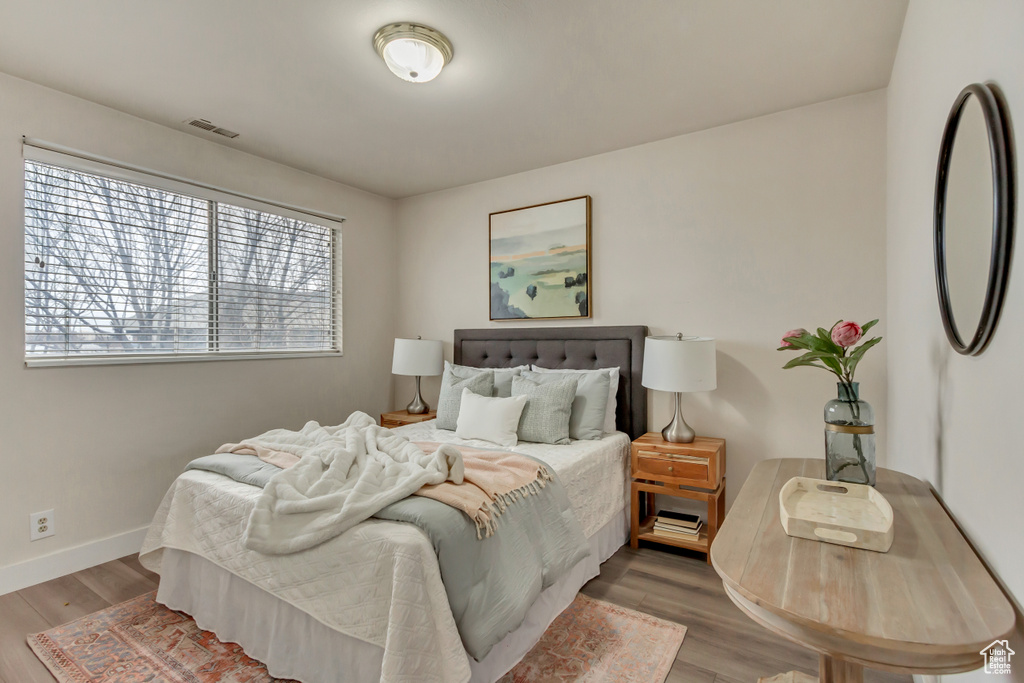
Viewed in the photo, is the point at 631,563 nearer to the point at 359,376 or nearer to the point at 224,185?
the point at 359,376

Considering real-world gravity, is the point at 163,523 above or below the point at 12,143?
below

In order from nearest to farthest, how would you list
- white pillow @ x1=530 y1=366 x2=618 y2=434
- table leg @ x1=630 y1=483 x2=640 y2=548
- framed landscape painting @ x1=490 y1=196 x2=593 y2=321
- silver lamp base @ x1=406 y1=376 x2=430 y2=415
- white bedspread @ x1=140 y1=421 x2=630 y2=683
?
white bedspread @ x1=140 y1=421 x2=630 y2=683 → table leg @ x1=630 y1=483 x2=640 y2=548 → white pillow @ x1=530 y1=366 x2=618 y2=434 → framed landscape painting @ x1=490 y1=196 x2=593 y2=321 → silver lamp base @ x1=406 y1=376 x2=430 y2=415

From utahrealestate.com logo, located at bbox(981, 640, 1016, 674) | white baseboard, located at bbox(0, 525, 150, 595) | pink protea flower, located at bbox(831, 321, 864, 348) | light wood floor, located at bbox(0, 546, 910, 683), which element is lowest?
light wood floor, located at bbox(0, 546, 910, 683)

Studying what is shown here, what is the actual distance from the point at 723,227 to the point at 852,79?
954 millimetres

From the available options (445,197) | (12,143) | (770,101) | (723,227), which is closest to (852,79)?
(770,101)

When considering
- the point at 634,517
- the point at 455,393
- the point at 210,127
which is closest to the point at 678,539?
the point at 634,517

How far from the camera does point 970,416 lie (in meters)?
1.18

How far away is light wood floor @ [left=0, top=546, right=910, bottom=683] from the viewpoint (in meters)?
1.86

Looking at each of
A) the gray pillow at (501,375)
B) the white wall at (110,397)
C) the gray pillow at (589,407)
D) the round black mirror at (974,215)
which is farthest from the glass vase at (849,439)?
the white wall at (110,397)

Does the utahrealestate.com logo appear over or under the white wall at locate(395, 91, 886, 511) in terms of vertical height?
under

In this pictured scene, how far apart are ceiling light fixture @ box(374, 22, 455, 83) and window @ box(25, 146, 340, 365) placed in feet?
6.17

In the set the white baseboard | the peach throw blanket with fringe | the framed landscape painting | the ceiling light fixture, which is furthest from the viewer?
the framed landscape painting

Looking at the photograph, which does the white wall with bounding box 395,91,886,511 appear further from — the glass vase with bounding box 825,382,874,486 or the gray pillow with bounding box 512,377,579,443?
the glass vase with bounding box 825,382,874,486

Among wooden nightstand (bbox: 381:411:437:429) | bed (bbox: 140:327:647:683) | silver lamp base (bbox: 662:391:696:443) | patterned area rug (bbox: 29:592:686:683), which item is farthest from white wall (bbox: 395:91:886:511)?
wooden nightstand (bbox: 381:411:437:429)
